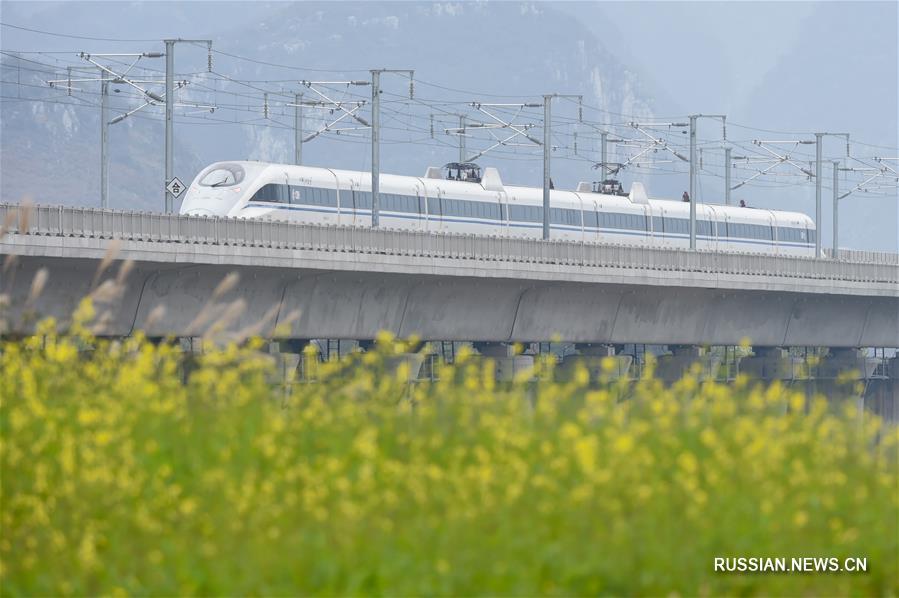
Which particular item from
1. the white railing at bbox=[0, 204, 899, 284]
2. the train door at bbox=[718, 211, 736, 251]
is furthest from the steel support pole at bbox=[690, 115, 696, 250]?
the train door at bbox=[718, 211, 736, 251]

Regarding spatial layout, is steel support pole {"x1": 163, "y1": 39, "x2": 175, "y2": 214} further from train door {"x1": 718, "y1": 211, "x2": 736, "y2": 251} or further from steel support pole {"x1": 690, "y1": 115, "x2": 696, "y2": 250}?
train door {"x1": 718, "y1": 211, "x2": 736, "y2": 251}

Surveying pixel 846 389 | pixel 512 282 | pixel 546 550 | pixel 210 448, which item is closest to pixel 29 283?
pixel 512 282

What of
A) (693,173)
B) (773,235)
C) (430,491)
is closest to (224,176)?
(693,173)

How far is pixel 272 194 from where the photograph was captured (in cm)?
5491

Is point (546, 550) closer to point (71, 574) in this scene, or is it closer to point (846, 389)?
point (71, 574)

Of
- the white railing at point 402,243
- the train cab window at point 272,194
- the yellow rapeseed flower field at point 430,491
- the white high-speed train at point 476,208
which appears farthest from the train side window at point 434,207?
the yellow rapeseed flower field at point 430,491

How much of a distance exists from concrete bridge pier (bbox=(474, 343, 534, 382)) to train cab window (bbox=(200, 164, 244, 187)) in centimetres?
1018

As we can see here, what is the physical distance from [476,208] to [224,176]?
1240 cm

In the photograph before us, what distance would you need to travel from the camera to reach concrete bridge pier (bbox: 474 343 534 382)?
172ft

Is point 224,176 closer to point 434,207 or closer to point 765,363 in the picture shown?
point 434,207

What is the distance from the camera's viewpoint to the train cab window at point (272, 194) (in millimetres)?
54531

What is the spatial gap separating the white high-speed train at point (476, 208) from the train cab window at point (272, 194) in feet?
0.11

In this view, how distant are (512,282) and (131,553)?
40.4 meters

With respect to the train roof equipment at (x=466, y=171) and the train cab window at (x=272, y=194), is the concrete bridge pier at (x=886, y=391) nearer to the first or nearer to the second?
the train roof equipment at (x=466, y=171)
